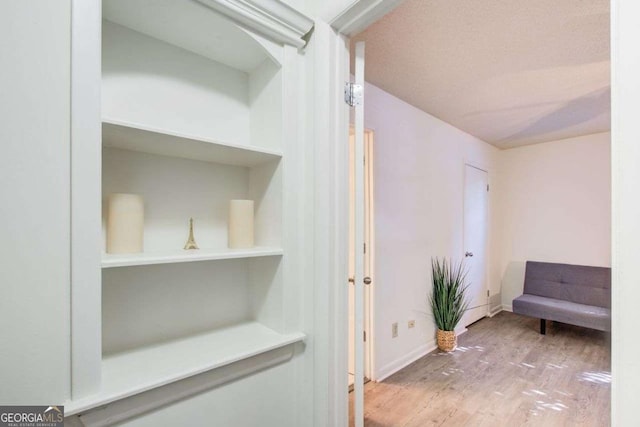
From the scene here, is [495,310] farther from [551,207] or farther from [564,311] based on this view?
[551,207]

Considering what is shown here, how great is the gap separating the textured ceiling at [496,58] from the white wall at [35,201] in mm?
1456

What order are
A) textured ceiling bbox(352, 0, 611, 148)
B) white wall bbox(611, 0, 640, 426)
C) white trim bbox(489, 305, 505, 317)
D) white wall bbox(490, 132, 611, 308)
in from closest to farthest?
white wall bbox(611, 0, 640, 426), textured ceiling bbox(352, 0, 611, 148), white wall bbox(490, 132, 611, 308), white trim bbox(489, 305, 505, 317)

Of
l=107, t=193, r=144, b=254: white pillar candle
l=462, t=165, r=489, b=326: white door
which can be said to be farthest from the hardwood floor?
l=107, t=193, r=144, b=254: white pillar candle

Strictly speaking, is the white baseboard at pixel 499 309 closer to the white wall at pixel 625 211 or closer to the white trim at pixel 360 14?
the white wall at pixel 625 211

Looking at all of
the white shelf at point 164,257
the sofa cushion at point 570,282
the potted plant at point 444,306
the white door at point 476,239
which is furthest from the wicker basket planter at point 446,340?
the white shelf at point 164,257

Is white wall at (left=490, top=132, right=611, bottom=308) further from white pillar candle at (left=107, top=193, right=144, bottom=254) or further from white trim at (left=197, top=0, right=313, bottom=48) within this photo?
white pillar candle at (left=107, top=193, right=144, bottom=254)

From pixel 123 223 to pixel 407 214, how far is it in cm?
230

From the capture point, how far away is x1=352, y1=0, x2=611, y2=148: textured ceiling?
5.07 ft

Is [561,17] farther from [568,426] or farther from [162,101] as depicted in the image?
[568,426]

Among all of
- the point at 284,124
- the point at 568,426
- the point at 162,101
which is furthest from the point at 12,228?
the point at 568,426

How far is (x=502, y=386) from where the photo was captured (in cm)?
235

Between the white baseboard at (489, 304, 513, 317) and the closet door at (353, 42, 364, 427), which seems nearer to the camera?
the closet door at (353, 42, 364, 427)

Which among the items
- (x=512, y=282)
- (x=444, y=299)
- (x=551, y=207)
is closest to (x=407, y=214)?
(x=444, y=299)

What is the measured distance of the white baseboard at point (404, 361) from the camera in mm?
2447
